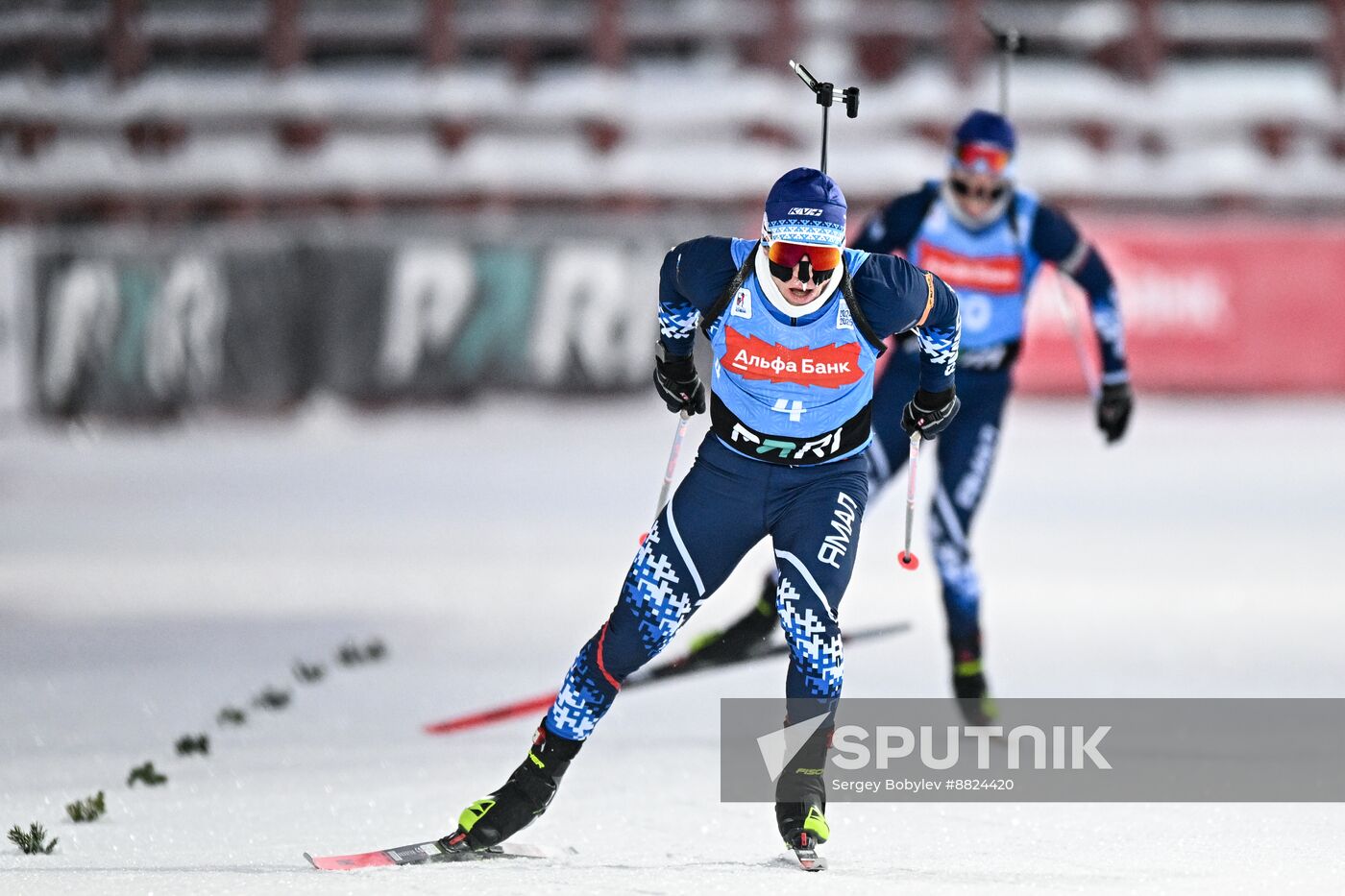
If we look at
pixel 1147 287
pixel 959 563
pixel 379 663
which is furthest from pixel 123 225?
pixel 959 563

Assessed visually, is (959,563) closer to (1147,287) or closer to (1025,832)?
(1025,832)

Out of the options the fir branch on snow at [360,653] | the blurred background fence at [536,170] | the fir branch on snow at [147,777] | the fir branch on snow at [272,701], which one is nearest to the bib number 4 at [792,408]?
the fir branch on snow at [147,777]

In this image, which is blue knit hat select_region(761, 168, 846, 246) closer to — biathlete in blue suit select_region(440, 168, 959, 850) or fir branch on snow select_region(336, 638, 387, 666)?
biathlete in blue suit select_region(440, 168, 959, 850)

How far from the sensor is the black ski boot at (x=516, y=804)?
533cm

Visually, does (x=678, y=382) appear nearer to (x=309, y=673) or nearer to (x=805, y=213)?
(x=805, y=213)

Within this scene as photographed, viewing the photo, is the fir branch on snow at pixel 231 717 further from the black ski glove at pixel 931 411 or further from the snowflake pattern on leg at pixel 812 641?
the black ski glove at pixel 931 411

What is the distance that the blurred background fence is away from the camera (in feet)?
57.5

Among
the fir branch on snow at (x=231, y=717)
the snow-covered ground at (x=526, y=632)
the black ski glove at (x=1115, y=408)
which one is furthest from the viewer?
the black ski glove at (x=1115, y=408)

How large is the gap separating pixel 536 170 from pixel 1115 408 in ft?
43.8

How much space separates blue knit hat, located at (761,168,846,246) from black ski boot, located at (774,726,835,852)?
54.0 inches

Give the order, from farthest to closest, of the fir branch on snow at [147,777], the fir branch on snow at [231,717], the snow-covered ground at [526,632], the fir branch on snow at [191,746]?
the fir branch on snow at [231,717] < the fir branch on snow at [191,746] < the fir branch on snow at [147,777] < the snow-covered ground at [526,632]

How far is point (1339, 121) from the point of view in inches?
855

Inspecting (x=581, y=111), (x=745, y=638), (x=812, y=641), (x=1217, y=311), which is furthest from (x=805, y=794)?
(x=581, y=111)

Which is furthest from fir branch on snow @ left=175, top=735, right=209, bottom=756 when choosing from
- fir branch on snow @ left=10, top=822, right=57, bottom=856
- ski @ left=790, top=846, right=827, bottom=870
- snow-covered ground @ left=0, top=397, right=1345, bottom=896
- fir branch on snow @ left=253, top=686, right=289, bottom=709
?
Result: ski @ left=790, top=846, right=827, bottom=870
